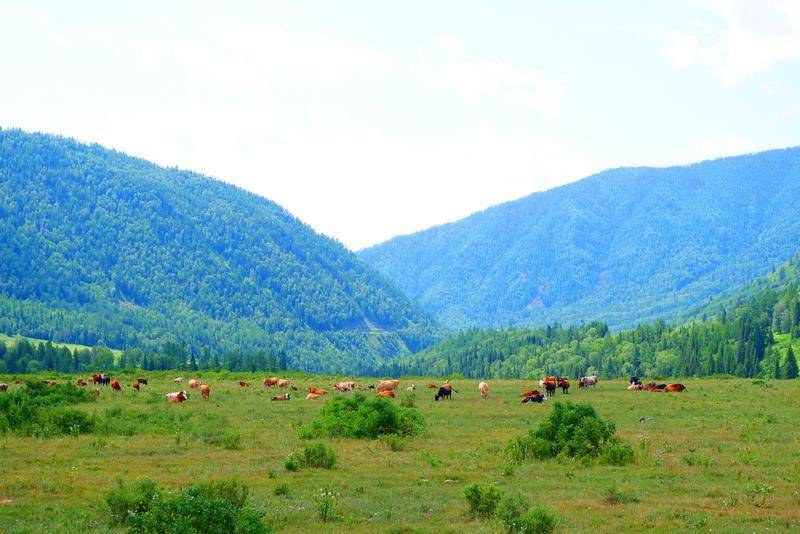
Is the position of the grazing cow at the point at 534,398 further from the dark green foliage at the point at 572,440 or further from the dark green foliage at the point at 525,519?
the dark green foliage at the point at 525,519

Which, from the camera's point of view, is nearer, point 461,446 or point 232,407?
point 461,446

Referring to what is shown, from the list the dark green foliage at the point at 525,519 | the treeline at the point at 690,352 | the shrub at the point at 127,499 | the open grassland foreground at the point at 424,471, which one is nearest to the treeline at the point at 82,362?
the treeline at the point at 690,352

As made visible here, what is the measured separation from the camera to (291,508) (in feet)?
69.3

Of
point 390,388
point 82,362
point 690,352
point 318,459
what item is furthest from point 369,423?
point 82,362

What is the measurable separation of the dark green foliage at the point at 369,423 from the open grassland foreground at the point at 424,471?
90cm

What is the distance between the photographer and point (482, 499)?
67.6 ft

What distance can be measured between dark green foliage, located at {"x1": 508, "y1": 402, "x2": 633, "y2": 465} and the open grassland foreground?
23.4 inches

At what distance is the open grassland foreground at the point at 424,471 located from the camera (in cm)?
2011

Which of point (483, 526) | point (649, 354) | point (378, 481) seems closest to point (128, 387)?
point (378, 481)

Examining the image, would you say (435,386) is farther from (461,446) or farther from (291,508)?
(291,508)

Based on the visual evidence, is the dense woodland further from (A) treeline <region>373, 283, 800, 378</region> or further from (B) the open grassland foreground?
(B) the open grassland foreground

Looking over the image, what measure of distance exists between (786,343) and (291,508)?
509 feet

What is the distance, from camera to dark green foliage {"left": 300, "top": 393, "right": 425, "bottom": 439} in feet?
117

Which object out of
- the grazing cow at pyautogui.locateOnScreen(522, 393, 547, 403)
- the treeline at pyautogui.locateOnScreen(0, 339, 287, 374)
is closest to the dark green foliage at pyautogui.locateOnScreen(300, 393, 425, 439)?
the grazing cow at pyautogui.locateOnScreen(522, 393, 547, 403)
